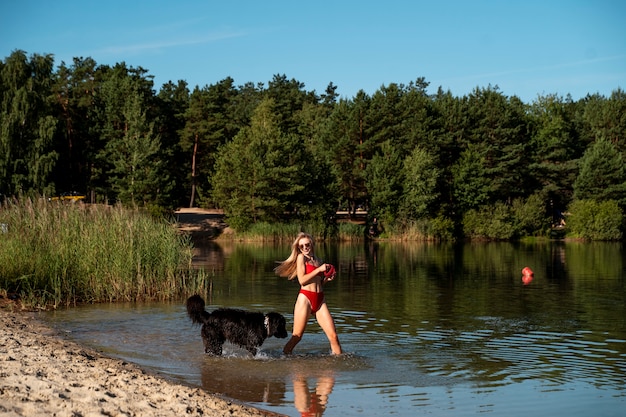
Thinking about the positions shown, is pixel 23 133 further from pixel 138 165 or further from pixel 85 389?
pixel 85 389

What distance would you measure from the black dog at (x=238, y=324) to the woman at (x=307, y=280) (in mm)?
385

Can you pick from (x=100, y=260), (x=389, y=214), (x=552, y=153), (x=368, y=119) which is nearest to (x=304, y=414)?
(x=100, y=260)

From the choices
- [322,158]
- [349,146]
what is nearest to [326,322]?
[322,158]

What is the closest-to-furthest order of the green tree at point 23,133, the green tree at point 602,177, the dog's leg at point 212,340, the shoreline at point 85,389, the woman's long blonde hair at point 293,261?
the shoreline at point 85,389, the woman's long blonde hair at point 293,261, the dog's leg at point 212,340, the green tree at point 23,133, the green tree at point 602,177

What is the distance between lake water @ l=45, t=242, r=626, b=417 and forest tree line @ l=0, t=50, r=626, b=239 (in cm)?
3663

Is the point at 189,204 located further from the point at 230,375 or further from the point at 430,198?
the point at 230,375

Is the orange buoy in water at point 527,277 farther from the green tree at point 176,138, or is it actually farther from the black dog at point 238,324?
the green tree at point 176,138

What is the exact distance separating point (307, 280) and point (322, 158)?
188ft

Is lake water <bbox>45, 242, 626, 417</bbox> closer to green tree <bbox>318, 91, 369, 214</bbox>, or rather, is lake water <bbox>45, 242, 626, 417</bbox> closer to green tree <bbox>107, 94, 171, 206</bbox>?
green tree <bbox>107, 94, 171, 206</bbox>

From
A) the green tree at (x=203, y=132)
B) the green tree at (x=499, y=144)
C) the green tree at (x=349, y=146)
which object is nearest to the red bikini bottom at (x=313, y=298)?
the green tree at (x=349, y=146)

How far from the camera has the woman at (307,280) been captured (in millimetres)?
11680

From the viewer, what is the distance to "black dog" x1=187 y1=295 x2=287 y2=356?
11742 mm

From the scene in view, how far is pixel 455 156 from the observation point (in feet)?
245

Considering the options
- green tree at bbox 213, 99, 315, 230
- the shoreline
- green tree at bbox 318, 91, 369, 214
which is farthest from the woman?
green tree at bbox 318, 91, 369, 214
